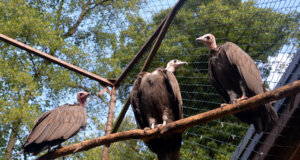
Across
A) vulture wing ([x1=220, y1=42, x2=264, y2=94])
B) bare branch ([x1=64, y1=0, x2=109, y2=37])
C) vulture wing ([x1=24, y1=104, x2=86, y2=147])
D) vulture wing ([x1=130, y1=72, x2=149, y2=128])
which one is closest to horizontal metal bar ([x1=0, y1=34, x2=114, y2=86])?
vulture wing ([x1=24, y1=104, x2=86, y2=147])

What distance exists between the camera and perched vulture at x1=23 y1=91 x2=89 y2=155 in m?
3.96

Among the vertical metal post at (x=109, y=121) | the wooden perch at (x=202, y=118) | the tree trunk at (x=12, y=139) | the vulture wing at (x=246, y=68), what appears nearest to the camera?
the wooden perch at (x=202, y=118)

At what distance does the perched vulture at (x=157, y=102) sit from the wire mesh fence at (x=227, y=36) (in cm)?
57

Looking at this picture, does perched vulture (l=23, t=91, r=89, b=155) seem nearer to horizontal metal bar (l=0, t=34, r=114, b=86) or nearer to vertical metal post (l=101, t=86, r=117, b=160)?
vertical metal post (l=101, t=86, r=117, b=160)

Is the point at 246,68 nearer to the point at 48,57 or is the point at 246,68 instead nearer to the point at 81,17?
the point at 48,57

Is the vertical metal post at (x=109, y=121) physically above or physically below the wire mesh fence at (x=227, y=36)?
below

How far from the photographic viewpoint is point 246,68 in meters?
3.62

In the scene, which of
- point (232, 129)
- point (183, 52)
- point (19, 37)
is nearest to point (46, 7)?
point (19, 37)

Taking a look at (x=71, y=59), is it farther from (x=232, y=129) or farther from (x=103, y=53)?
(x=232, y=129)

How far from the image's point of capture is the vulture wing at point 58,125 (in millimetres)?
3982

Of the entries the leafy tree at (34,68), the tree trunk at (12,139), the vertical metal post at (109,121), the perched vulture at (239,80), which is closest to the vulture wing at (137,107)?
the vertical metal post at (109,121)

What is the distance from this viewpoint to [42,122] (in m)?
4.30

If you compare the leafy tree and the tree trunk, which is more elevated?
the leafy tree

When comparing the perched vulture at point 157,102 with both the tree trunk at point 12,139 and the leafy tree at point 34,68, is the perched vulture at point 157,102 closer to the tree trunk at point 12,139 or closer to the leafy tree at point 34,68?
the leafy tree at point 34,68
